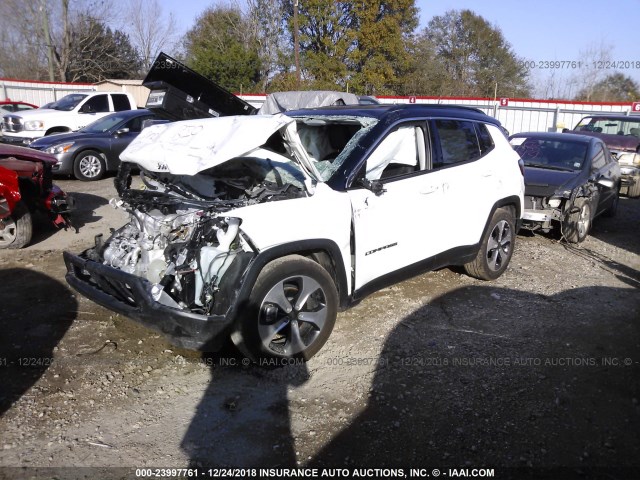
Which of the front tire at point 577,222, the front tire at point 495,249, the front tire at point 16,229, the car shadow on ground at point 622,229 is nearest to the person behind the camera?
the front tire at point 495,249

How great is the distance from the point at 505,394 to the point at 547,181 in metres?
4.82

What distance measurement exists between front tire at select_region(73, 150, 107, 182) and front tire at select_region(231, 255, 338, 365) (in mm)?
8991

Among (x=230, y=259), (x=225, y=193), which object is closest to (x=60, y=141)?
(x=225, y=193)

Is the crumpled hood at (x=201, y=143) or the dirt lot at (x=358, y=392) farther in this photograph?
the crumpled hood at (x=201, y=143)

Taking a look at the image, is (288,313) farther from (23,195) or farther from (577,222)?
(577,222)

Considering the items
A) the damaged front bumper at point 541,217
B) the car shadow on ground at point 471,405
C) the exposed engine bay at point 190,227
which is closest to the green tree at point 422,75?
the damaged front bumper at point 541,217

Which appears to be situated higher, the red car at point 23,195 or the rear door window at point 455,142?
the rear door window at point 455,142

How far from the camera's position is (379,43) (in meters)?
35.4

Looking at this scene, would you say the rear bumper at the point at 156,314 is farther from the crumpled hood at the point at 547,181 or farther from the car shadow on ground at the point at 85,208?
the crumpled hood at the point at 547,181

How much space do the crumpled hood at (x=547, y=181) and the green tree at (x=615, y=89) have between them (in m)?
33.2

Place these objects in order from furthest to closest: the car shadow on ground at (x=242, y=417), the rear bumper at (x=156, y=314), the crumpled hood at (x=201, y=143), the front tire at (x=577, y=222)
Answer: the front tire at (x=577, y=222) → the crumpled hood at (x=201, y=143) → the rear bumper at (x=156, y=314) → the car shadow on ground at (x=242, y=417)

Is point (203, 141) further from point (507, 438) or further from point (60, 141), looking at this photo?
point (60, 141)

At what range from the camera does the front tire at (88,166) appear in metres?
11.0

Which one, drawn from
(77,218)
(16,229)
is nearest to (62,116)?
(77,218)
